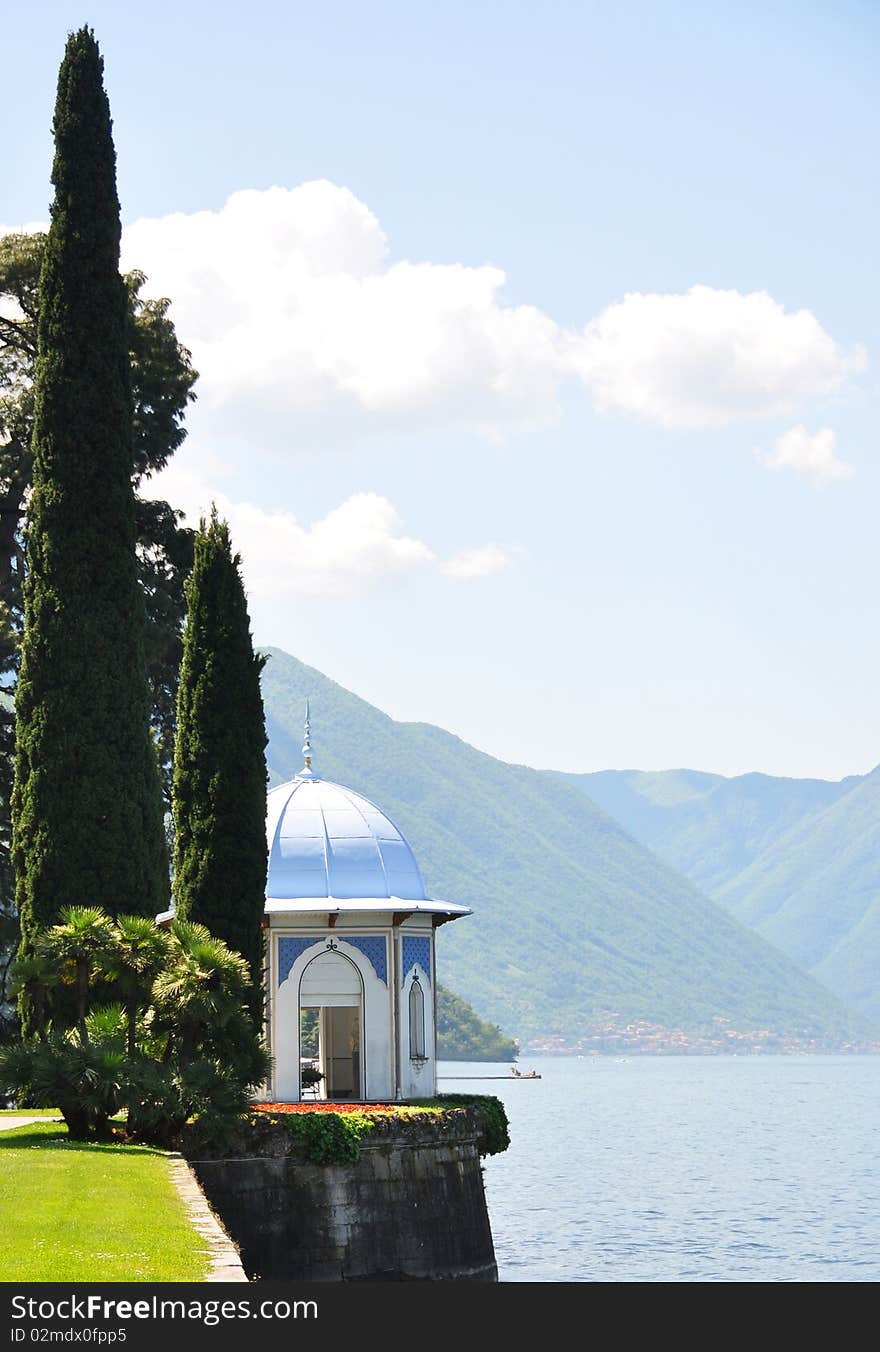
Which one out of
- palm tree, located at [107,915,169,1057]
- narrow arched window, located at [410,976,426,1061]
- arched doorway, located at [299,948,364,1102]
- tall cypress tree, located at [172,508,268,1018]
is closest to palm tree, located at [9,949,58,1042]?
palm tree, located at [107,915,169,1057]

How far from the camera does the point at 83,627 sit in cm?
3241

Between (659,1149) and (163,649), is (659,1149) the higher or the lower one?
the lower one

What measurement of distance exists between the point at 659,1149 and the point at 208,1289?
254ft

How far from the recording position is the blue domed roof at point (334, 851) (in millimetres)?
33562

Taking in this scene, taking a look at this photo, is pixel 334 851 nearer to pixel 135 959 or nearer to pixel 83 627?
pixel 83 627

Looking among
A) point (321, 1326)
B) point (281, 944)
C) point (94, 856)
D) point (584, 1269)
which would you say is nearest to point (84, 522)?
point (94, 856)

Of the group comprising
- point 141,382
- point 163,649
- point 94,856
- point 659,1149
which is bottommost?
point 659,1149

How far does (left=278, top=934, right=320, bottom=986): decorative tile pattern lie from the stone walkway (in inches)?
332

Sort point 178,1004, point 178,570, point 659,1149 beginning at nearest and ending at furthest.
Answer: point 178,1004 → point 178,570 → point 659,1149

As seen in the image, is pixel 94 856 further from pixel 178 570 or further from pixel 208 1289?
pixel 208 1289

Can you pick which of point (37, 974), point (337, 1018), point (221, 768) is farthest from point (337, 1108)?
point (337, 1018)

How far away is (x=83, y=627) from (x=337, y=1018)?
9.60 metres

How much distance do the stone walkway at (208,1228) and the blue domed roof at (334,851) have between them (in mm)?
9441

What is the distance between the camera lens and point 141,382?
43.5 meters
